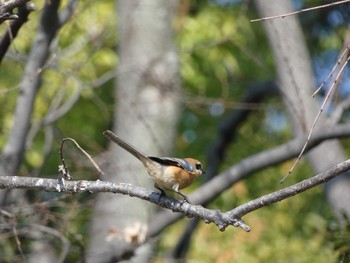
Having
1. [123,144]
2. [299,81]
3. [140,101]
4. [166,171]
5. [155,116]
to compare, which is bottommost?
[155,116]

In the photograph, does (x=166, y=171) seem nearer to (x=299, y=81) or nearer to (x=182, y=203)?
(x=182, y=203)

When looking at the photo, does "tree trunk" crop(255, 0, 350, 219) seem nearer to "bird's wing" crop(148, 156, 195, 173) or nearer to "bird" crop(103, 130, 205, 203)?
"bird's wing" crop(148, 156, 195, 173)

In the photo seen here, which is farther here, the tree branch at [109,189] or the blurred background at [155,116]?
the blurred background at [155,116]

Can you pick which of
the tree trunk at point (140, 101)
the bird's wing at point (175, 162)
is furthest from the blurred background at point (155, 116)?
the bird's wing at point (175, 162)

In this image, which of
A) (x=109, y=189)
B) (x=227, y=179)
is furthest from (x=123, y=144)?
(x=227, y=179)

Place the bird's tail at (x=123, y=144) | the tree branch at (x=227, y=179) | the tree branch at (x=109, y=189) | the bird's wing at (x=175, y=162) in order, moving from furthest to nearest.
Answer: the tree branch at (x=227, y=179), the bird's wing at (x=175, y=162), the bird's tail at (x=123, y=144), the tree branch at (x=109, y=189)

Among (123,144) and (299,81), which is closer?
(123,144)

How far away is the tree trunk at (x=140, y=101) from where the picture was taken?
784cm

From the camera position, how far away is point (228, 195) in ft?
34.9

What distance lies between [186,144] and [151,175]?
280 inches

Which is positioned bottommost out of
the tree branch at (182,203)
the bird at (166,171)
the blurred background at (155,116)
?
the blurred background at (155,116)

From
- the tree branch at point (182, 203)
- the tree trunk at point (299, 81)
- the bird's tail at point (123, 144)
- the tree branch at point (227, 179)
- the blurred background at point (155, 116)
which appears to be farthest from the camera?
the tree trunk at point (299, 81)

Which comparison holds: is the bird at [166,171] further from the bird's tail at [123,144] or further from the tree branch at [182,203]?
the tree branch at [182,203]

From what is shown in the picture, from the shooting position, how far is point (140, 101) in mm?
8500
